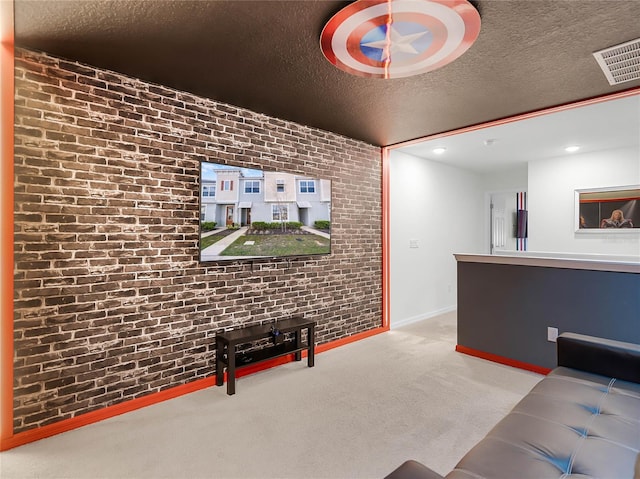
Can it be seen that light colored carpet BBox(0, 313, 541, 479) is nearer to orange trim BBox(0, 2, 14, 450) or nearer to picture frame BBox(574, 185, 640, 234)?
orange trim BBox(0, 2, 14, 450)

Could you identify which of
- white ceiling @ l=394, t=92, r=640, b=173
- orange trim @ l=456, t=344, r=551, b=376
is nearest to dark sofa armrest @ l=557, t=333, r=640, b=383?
orange trim @ l=456, t=344, r=551, b=376

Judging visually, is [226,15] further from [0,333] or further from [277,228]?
[0,333]

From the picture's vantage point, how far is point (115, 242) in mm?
2475

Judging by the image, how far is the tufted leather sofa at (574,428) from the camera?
121 centimetres

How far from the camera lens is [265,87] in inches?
108

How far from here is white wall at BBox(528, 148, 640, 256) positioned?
479 cm

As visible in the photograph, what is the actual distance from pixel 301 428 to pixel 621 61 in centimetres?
335

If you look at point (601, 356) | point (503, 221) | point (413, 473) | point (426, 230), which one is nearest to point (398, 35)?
point (413, 473)

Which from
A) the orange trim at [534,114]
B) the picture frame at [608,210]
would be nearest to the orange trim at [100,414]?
the orange trim at [534,114]

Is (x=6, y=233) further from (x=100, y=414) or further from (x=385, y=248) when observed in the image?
(x=385, y=248)

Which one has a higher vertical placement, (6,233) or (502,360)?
(6,233)

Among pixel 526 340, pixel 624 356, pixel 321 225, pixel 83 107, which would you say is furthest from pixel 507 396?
pixel 83 107

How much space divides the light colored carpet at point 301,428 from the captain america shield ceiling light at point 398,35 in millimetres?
2442

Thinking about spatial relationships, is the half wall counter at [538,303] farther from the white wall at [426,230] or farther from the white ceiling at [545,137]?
the white ceiling at [545,137]
